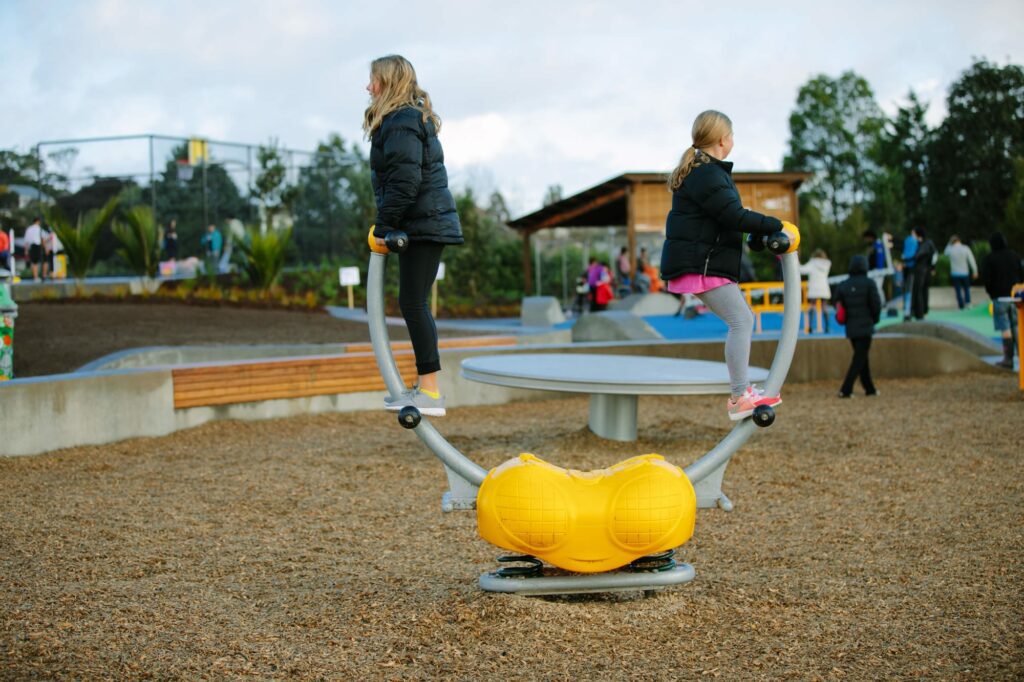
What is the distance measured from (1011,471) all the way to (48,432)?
260 inches

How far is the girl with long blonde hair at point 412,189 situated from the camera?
3719 millimetres

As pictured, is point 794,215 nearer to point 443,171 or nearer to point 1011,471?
point 1011,471

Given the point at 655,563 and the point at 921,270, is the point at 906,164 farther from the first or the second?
the point at 655,563

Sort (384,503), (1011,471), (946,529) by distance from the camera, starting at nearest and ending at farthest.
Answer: (946,529) → (384,503) → (1011,471)

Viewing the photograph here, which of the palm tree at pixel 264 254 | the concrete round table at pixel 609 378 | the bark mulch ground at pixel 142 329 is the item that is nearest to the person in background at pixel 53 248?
the bark mulch ground at pixel 142 329

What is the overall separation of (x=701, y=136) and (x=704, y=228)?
0.38 metres

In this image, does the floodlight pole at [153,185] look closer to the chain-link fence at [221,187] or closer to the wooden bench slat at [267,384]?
the chain-link fence at [221,187]

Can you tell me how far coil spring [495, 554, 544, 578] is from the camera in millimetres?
3793

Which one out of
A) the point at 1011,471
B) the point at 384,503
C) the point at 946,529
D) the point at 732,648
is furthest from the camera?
the point at 1011,471

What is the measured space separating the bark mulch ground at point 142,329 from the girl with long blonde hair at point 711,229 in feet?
27.3

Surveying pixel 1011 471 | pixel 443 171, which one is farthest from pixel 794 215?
pixel 443 171

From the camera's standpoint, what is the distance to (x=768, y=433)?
8531 mm

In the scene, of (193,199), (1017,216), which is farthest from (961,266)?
(193,199)

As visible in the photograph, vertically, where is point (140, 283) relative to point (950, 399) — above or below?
above
